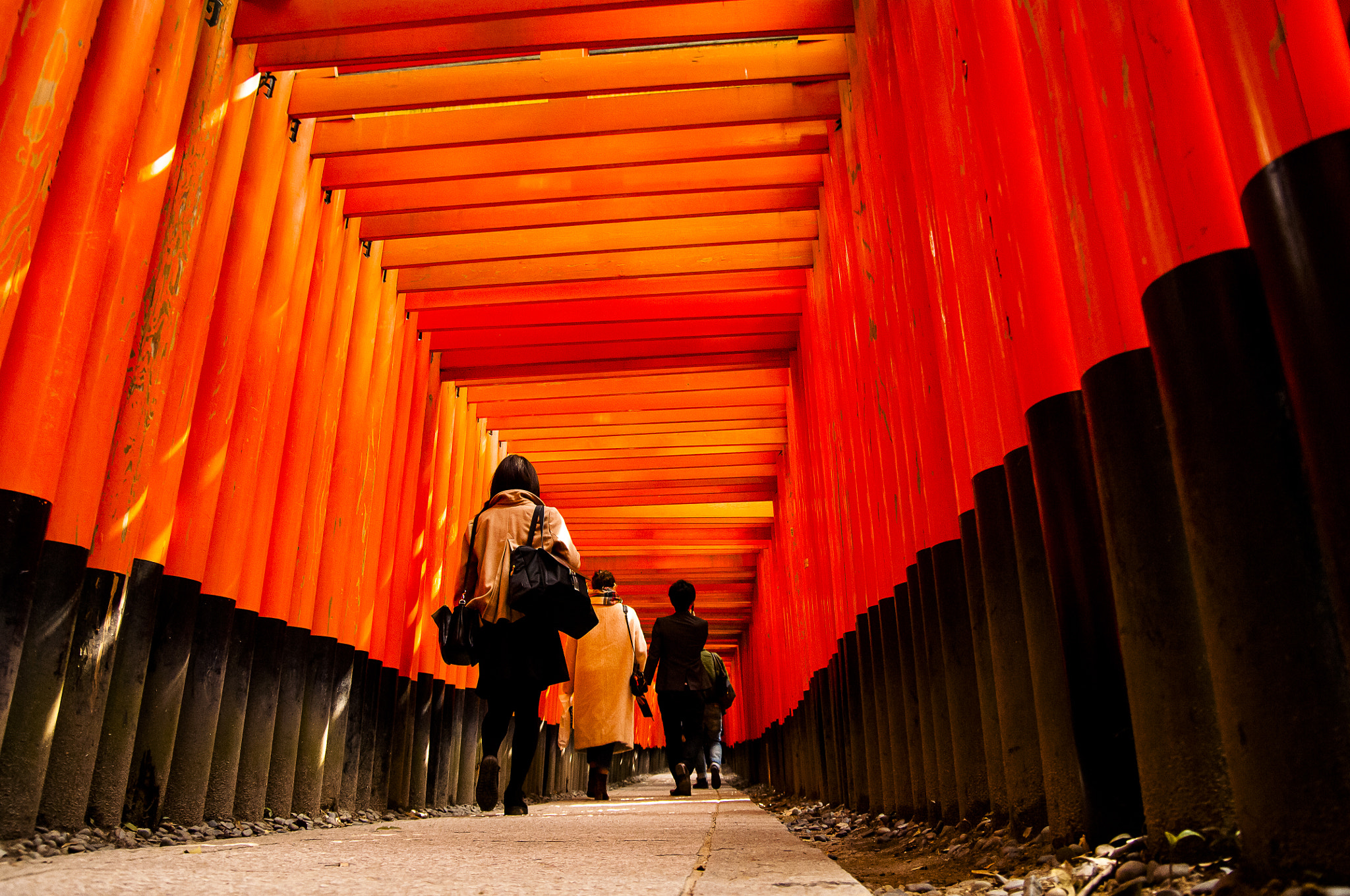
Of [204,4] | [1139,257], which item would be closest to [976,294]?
[1139,257]

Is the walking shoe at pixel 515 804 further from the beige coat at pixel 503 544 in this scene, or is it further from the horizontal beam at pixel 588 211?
the horizontal beam at pixel 588 211

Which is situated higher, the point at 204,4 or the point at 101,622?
the point at 204,4

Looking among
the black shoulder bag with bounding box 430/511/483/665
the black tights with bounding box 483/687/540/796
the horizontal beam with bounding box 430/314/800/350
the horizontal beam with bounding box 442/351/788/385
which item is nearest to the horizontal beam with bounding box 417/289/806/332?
the horizontal beam with bounding box 430/314/800/350

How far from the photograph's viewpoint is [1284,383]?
1.45 m

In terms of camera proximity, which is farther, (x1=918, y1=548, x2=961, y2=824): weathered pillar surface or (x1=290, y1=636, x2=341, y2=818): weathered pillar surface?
(x1=290, y1=636, x2=341, y2=818): weathered pillar surface

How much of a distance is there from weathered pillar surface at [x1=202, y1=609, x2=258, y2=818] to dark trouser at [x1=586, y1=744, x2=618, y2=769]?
4200 mm

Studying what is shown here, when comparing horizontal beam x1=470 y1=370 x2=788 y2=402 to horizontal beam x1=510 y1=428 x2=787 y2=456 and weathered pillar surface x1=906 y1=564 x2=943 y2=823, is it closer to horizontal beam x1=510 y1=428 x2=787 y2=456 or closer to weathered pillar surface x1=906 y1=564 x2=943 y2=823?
horizontal beam x1=510 y1=428 x2=787 y2=456

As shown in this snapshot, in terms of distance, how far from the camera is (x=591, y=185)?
6.91 m

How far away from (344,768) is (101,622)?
2.89 metres

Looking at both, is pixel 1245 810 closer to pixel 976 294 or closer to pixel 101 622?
pixel 976 294

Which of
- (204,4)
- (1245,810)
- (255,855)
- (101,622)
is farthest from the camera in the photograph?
(204,4)

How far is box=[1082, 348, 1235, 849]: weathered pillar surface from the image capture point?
165cm

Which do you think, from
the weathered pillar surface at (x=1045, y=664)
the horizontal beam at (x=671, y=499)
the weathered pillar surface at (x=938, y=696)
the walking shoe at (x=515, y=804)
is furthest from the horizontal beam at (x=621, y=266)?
the horizontal beam at (x=671, y=499)

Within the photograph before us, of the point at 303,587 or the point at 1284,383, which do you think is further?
the point at 303,587
